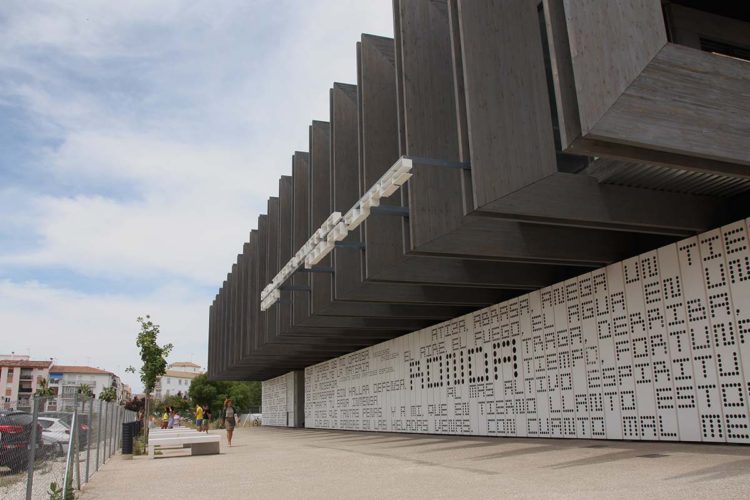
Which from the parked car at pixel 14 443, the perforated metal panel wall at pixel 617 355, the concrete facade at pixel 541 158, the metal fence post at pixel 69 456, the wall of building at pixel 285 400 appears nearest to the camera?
the parked car at pixel 14 443

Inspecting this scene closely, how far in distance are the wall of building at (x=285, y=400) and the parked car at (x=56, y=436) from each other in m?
34.3

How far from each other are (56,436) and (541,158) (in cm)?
900

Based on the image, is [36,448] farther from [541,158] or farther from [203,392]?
[203,392]

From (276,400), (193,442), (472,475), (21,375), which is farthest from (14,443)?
(21,375)

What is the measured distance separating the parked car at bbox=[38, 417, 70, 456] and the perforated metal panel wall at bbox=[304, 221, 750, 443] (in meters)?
11.1

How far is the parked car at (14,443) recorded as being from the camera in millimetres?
6211

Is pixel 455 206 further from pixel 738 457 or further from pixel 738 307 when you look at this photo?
pixel 738 457

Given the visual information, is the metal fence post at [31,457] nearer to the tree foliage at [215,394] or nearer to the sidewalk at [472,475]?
the sidewalk at [472,475]

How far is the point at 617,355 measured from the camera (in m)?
13.9

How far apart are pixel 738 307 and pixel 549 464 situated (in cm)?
476

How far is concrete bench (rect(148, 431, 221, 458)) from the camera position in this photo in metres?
16.6

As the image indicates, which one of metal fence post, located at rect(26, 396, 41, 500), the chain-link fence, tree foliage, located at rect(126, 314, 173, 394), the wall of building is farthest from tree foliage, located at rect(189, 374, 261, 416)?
metal fence post, located at rect(26, 396, 41, 500)

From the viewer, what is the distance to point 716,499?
5.82m

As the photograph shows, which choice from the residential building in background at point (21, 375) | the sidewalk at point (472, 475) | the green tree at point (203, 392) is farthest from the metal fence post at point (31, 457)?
the residential building in background at point (21, 375)
